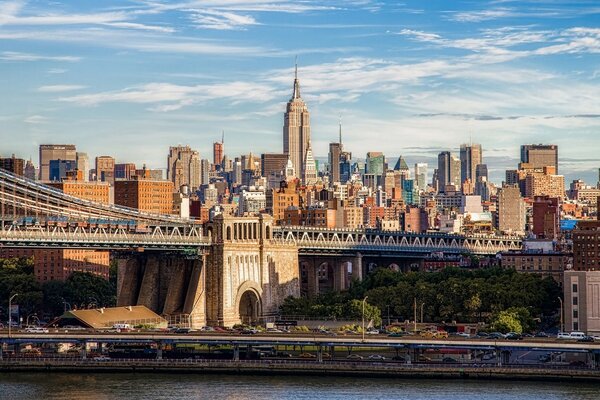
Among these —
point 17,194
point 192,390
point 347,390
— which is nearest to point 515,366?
point 347,390

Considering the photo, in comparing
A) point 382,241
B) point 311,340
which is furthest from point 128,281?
point 382,241

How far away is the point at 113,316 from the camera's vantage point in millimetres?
130000

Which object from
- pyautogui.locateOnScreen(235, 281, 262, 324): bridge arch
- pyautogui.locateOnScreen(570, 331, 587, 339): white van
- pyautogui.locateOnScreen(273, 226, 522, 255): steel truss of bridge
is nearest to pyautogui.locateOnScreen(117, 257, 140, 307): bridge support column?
pyautogui.locateOnScreen(235, 281, 262, 324): bridge arch

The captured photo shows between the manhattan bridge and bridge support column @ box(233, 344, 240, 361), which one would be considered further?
the manhattan bridge

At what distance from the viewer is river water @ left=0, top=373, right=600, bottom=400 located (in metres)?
97.9

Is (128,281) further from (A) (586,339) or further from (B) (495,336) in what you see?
(A) (586,339)

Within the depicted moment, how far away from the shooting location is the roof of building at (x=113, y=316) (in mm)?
126562

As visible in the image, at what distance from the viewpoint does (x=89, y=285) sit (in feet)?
543

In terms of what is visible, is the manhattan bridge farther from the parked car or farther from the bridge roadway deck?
the parked car

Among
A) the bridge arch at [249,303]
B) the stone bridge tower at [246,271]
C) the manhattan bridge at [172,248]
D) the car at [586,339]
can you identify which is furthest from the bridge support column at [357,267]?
the car at [586,339]

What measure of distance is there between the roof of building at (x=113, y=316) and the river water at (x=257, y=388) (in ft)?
57.8

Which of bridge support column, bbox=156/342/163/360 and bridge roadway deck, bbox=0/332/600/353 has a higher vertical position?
bridge roadway deck, bbox=0/332/600/353

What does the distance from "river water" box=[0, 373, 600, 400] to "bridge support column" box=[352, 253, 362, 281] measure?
2286 inches

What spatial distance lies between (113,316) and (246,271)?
1799cm
